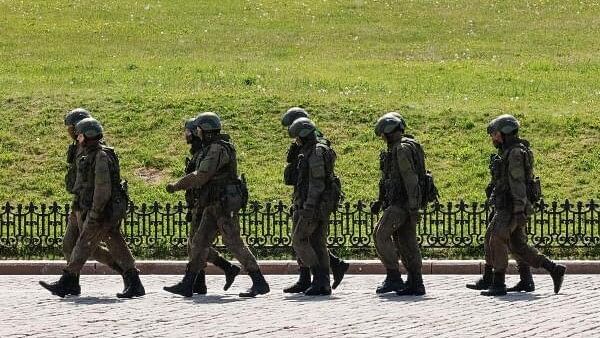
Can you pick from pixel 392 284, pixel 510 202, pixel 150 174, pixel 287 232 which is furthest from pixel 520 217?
pixel 150 174

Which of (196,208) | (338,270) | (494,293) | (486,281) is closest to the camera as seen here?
(494,293)

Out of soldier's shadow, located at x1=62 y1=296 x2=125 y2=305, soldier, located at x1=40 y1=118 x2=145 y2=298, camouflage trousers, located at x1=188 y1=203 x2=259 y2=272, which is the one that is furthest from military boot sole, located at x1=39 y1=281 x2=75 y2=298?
camouflage trousers, located at x1=188 y1=203 x2=259 y2=272

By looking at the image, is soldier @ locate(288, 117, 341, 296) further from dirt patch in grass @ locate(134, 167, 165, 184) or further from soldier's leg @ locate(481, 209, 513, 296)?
dirt patch in grass @ locate(134, 167, 165, 184)

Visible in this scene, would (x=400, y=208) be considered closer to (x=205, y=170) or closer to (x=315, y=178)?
(x=315, y=178)

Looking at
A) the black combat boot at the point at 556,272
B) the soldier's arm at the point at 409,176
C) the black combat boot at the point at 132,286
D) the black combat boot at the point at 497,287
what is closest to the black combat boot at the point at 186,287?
the black combat boot at the point at 132,286

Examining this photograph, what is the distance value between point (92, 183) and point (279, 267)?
3.53m

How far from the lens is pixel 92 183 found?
52.2 feet

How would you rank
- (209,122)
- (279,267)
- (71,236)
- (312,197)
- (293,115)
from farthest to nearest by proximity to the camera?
(279,267) → (293,115) → (71,236) → (312,197) → (209,122)

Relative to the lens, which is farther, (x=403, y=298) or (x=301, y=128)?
(x=301, y=128)

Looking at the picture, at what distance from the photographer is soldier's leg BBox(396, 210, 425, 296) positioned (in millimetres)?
16047

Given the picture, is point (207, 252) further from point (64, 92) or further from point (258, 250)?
point (64, 92)

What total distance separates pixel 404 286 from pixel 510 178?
1.48m

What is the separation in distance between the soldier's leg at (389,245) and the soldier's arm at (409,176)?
0.20 meters

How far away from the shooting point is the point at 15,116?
92.1 feet
